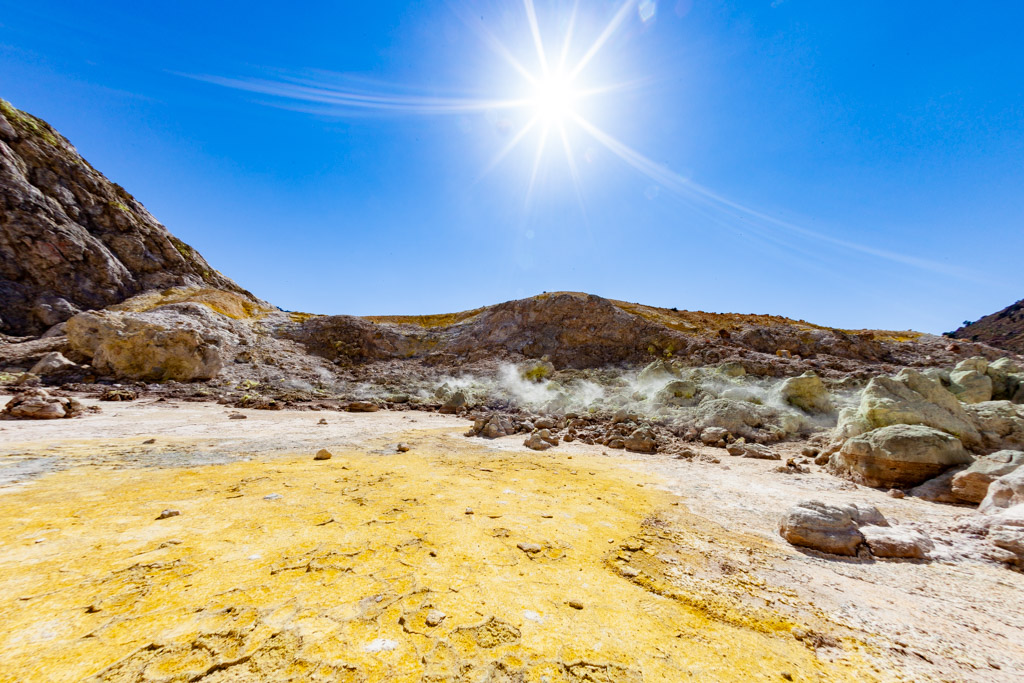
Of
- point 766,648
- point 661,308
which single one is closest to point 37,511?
point 766,648

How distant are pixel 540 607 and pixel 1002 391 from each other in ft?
57.9

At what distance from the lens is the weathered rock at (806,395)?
11.9 meters

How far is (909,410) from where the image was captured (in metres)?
7.36

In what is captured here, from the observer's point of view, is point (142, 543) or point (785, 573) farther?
point (785, 573)

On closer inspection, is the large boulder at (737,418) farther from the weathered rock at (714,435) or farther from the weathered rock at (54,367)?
the weathered rock at (54,367)

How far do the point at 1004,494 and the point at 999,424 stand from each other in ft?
17.0

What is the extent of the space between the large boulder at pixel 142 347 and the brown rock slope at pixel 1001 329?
74.7 meters

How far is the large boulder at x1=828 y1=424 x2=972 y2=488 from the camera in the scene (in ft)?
18.7

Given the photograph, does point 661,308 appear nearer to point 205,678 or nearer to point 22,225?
point 205,678

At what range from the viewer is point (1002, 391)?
1129 centimetres

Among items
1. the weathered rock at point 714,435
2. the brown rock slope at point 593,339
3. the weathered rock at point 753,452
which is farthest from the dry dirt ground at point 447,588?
the brown rock slope at point 593,339

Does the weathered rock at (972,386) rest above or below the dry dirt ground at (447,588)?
above

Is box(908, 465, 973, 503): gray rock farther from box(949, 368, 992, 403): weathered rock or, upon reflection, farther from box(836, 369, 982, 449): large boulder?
box(949, 368, 992, 403): weathered rock

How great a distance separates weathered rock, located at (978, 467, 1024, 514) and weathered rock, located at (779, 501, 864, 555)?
77.8 inches
